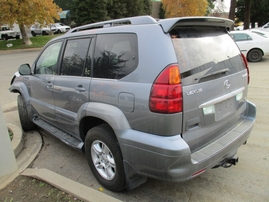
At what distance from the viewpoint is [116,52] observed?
8.50 feet

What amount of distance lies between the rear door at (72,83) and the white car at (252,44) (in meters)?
9.90

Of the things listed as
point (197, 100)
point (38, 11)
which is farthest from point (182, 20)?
point (38, 11)

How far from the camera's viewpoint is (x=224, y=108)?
2.56 meters

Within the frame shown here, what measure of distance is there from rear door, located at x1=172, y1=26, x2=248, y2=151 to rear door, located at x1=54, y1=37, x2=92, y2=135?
A: 119 centimetres

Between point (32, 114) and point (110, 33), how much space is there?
2.51m

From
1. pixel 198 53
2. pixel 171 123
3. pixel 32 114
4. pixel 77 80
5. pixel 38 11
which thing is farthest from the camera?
pixel 38 11

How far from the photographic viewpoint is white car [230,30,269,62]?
11.1 meters

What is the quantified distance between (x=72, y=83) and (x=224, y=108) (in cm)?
185

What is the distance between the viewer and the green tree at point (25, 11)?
60.9 feet

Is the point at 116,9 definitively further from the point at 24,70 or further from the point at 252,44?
the point at 24,70

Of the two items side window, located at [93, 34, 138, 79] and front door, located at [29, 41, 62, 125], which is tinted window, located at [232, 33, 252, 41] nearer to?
front door, located at [29, 41, 62, 125]

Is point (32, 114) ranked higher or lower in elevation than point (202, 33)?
lower

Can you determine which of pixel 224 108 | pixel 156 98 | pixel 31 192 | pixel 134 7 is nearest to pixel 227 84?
pixel 224 108

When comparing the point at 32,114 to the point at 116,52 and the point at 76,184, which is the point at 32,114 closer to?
the point at 76,184
